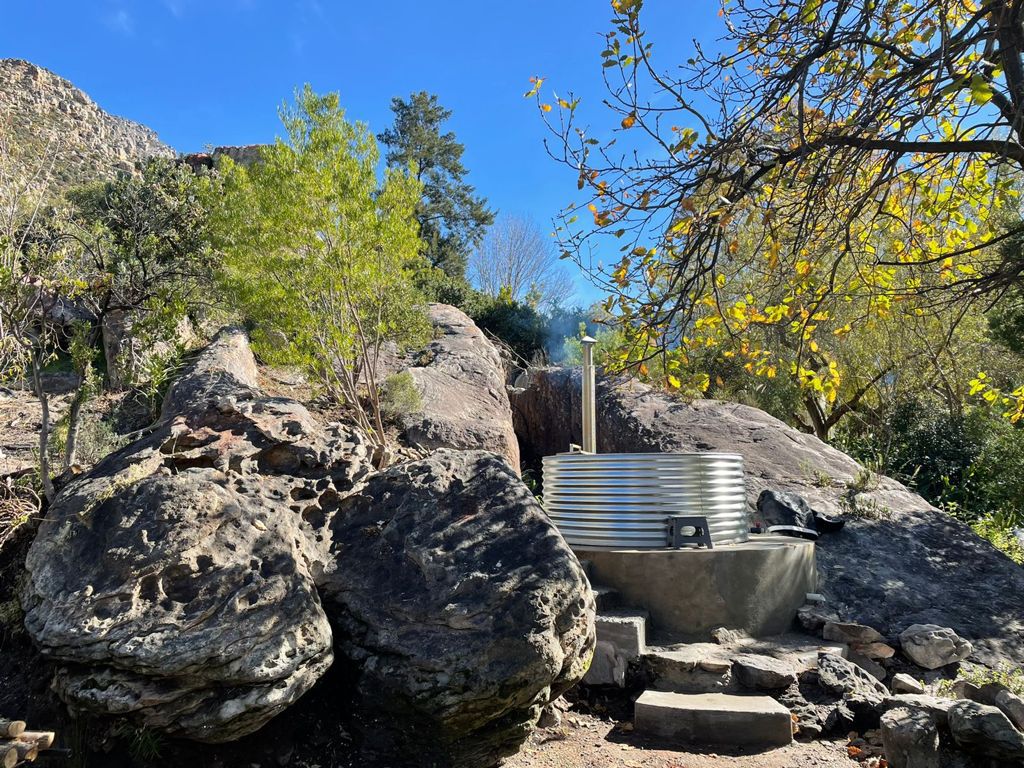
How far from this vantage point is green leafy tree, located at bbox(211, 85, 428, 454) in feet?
27.5

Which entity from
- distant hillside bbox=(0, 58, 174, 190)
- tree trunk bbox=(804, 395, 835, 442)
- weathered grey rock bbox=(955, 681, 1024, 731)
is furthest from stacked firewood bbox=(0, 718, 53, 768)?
tree trunk bbox=(804, 395, 835, 442)

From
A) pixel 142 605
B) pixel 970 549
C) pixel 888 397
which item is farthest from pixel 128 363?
pixel 888 397

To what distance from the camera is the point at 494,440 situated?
33.8 ft

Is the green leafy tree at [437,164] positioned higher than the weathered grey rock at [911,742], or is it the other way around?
the green leafy tree at [437,164]

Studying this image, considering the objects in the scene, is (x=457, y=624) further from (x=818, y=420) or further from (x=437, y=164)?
(x=437, y=164)

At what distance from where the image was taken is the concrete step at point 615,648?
17.0ft

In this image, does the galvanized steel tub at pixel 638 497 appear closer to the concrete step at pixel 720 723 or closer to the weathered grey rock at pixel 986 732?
the concrete step at pixel 720 723

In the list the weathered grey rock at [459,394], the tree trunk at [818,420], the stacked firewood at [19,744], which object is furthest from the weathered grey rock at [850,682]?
the tree trunk at [818,420]

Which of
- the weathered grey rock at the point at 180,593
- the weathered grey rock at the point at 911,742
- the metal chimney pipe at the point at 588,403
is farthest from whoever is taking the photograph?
the metal chimney pipe at the point at 588,403

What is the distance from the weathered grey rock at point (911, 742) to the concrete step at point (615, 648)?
166cm

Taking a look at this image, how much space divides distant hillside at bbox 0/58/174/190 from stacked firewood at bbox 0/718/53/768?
4706mm

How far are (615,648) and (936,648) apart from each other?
251 cm

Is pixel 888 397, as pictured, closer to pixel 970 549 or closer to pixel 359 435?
pixel 970 549

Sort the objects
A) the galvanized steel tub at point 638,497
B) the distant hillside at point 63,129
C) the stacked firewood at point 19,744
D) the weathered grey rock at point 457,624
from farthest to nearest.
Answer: the distant hillside at point 63,129 → the galvanized steel tub at point 638,497 → the weathered grey rock at point 457,624 → the stacked firewood at point 19,744
